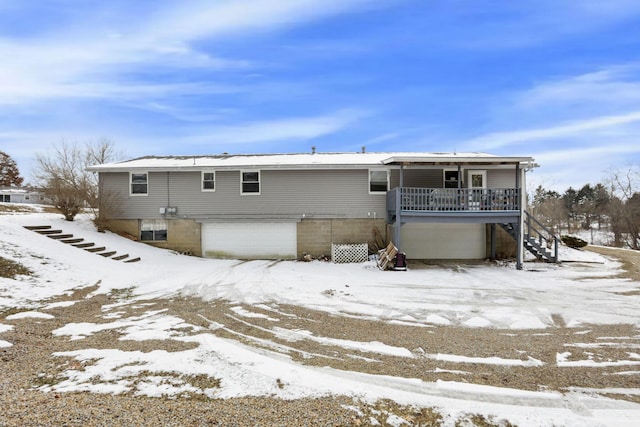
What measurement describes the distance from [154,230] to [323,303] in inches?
441

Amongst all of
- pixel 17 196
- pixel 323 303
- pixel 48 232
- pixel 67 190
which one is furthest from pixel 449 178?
pixel 17 196

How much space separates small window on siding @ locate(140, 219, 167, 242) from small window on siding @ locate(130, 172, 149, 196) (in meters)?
1.38

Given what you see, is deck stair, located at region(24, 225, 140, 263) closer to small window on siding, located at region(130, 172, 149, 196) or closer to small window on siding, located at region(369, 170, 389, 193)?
small window on siding, located at region(130, 172, 149, 196)

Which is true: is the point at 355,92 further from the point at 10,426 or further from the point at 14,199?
the point at 14,199

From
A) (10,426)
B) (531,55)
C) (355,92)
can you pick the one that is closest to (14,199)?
(355,92)

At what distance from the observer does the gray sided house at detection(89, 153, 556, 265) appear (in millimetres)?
15180

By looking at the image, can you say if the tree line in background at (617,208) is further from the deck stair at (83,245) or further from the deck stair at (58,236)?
the deck stair at (58,236)

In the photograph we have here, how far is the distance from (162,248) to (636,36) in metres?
21.8

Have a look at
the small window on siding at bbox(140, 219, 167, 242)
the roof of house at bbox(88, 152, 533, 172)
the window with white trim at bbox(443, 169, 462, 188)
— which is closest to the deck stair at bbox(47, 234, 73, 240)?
the small window on siding at bbox(140, 219, 167, 242)

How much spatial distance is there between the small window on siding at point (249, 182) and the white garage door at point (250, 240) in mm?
1544

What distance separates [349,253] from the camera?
14586 millimetres

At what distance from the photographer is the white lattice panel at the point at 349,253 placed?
1455 centimetres

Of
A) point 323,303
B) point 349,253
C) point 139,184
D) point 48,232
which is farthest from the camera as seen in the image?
point 139,184

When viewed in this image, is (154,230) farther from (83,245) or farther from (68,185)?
(68,185)
